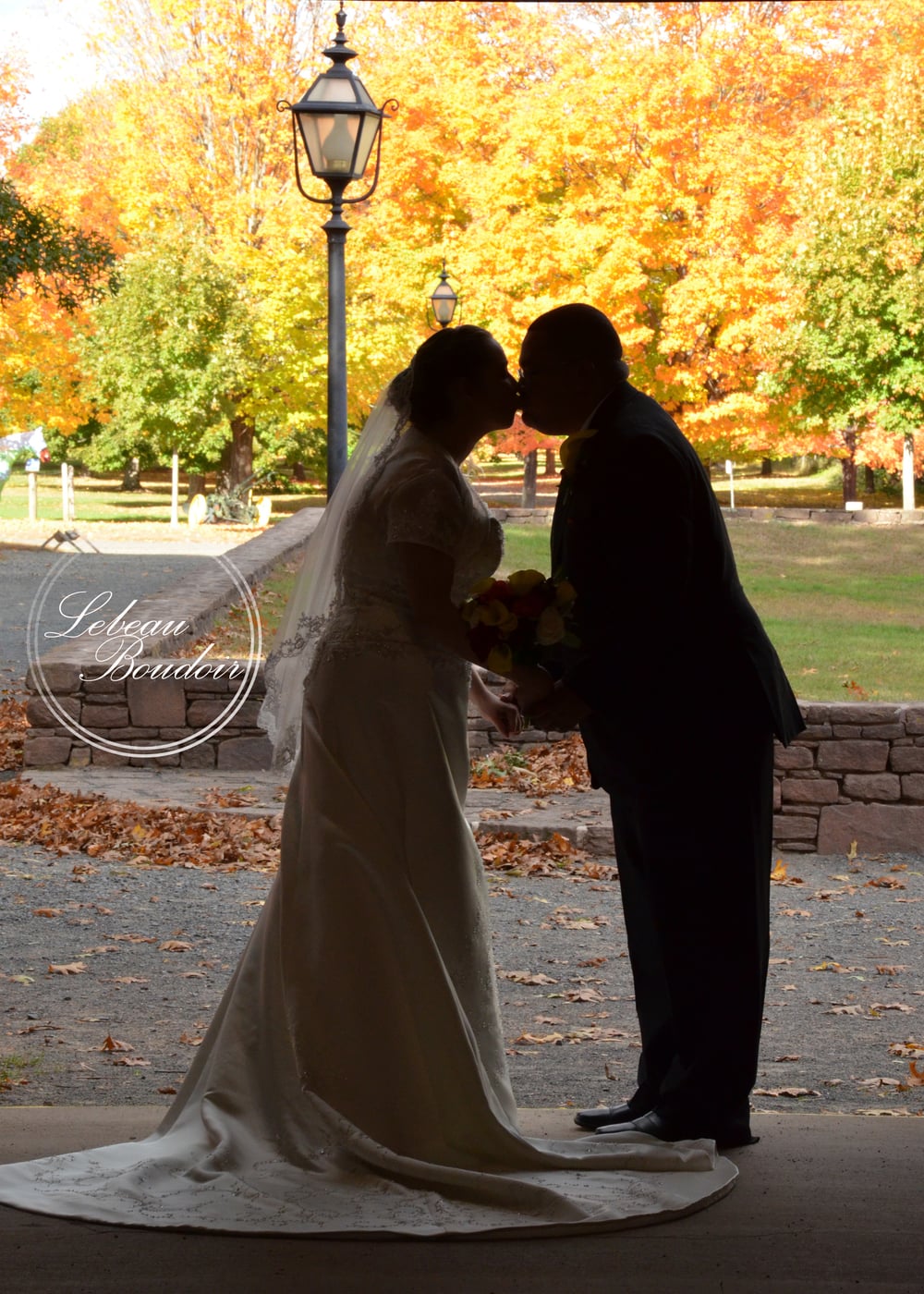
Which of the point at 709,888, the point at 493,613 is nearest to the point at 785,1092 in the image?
the point at 709,888

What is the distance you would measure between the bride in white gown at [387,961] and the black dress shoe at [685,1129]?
10 centimetres

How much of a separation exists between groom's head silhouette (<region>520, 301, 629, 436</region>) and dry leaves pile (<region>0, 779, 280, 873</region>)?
4.40m

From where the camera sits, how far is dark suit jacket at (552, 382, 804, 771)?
11.0ft

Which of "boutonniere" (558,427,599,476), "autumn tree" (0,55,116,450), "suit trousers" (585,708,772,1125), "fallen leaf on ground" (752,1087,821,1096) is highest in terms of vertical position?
"autumn tree" (0,55,116,450)

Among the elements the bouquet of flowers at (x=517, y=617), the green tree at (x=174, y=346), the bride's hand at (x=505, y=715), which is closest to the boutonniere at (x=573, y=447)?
the bouquet of flowers at (x=517, y=617)

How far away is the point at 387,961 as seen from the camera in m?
3.38

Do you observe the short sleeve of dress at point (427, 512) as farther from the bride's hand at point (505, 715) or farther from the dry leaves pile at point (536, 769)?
the dry leaves pile at point (536, 769)

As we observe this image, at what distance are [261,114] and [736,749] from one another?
1165 inches

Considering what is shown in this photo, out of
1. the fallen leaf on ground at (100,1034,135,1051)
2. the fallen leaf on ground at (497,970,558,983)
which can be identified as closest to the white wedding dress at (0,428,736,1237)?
the fallen leaf on ground at (100,1034,135,1051)

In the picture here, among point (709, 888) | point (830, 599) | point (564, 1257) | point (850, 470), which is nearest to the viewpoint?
point (564, 1257)

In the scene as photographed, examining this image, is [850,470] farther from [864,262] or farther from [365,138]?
[365,138]

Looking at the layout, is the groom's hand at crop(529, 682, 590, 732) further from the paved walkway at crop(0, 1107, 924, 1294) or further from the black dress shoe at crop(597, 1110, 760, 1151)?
the paved walkway at crop(0, 1107, 924, 1294)

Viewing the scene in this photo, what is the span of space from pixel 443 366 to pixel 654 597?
0.72m

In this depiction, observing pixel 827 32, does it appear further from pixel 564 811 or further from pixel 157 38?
pixel 564 811
